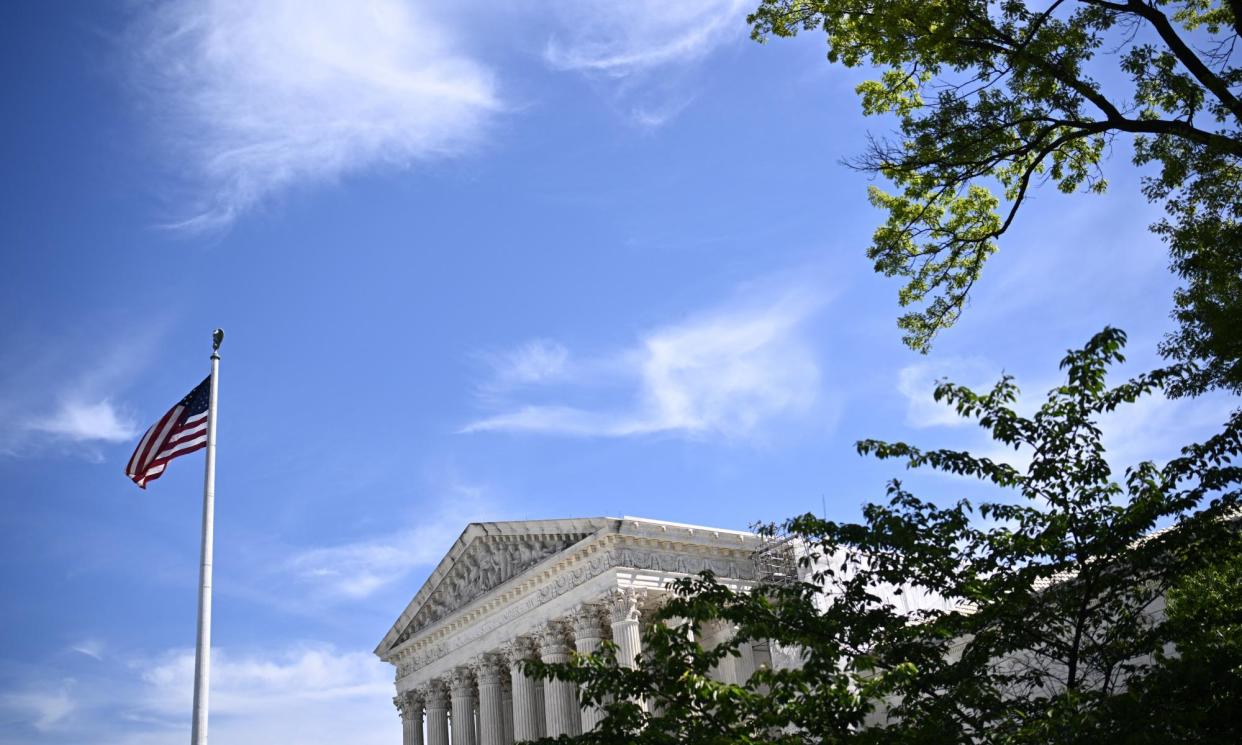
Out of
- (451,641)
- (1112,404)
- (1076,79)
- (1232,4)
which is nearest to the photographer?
(1232,4)

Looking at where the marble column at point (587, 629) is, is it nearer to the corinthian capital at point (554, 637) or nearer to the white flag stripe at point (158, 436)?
the corinthian capital at point (554, 637)

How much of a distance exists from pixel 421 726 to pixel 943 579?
43.1 metres

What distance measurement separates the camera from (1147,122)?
14.8m

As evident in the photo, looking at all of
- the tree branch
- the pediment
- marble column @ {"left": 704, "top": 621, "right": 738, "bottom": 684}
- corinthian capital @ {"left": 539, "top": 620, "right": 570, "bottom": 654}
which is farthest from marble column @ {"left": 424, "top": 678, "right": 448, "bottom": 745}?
the tree branch

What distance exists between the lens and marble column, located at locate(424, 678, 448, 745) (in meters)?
50.1

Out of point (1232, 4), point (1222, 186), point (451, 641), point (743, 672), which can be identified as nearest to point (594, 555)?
point (743, 672)

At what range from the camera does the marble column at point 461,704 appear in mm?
47562

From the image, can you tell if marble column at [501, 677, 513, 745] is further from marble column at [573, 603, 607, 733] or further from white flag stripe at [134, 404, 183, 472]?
white flag stripe at [134, 404, 183, 472]

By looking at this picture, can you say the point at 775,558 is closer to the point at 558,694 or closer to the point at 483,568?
the point at 558,694

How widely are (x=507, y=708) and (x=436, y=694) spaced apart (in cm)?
332

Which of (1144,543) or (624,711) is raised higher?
(1144,543)

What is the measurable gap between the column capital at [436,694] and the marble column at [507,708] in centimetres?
271

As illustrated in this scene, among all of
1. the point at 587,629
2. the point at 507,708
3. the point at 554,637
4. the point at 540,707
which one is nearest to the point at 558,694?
the point at 554,637

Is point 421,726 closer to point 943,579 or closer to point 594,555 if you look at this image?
point 594,555
